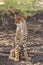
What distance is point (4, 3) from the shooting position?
25.6m

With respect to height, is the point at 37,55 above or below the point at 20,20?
below

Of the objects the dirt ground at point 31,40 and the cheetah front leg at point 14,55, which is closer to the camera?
the cheetah front leg at point 14,55

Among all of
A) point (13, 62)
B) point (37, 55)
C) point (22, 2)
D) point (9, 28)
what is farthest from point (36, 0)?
point (13, 62)

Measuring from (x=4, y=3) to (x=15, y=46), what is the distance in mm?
10801

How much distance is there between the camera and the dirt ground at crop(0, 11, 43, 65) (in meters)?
15.9

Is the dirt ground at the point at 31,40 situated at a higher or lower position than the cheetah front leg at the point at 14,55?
lower

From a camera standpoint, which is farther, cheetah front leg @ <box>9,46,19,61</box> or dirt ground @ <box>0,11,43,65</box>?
dirt ground @ <box>0,11,43,65</box>

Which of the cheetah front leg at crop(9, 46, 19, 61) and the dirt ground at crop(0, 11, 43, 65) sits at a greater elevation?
the cheetah front leg at crop(9, 46, 19, 61)

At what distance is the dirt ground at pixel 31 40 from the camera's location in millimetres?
15884

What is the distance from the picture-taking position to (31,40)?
65.1 ft

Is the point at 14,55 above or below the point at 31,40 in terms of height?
above

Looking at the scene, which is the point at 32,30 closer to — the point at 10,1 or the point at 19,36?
the point at 10,1

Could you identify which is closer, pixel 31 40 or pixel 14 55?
pixel 14 55

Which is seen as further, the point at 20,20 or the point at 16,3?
the point at 16,3
